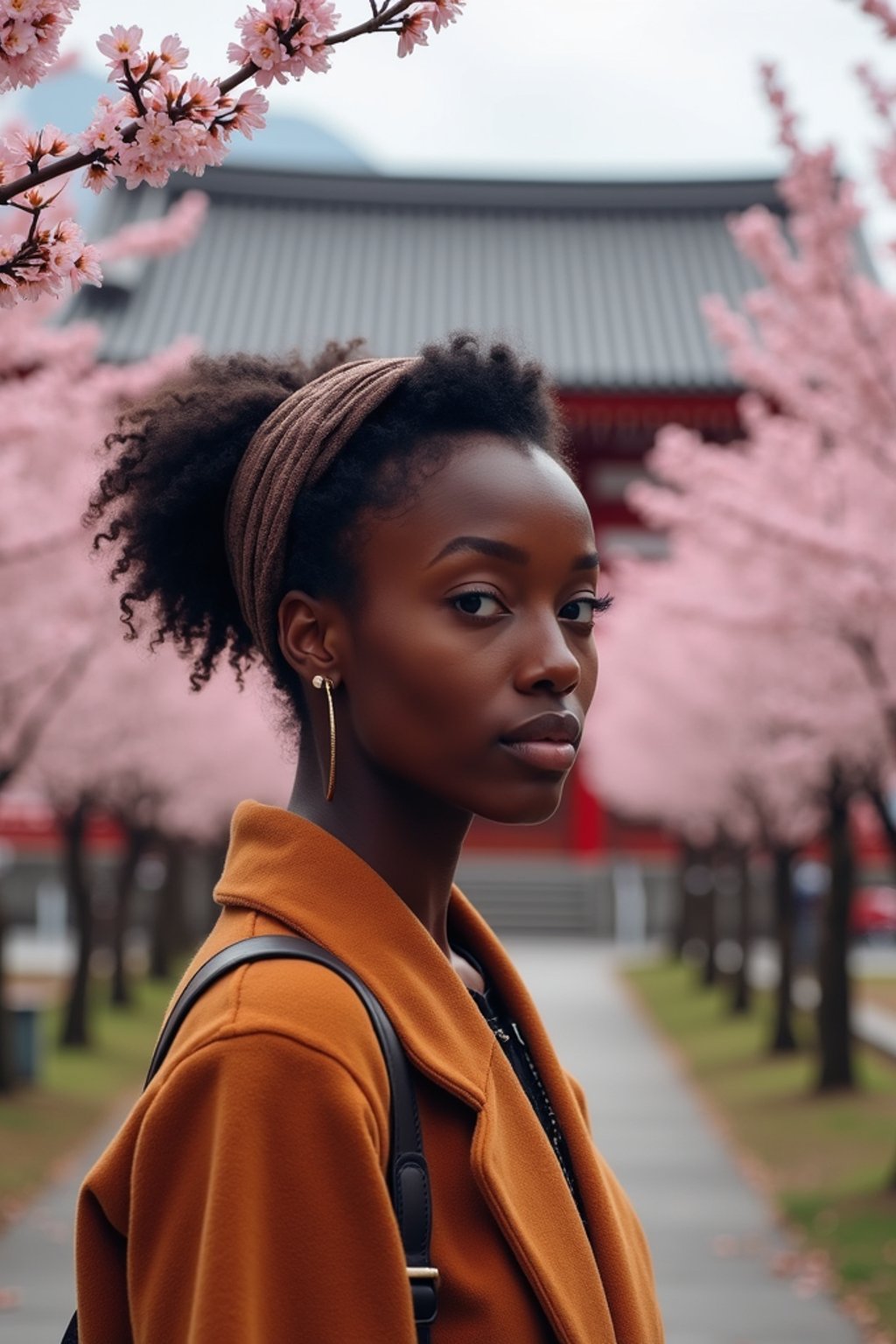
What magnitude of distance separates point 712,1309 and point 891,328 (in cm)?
418

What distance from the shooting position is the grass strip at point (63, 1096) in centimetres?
998

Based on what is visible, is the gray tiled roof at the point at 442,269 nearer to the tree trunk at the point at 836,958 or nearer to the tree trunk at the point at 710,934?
the tree trunk at the point at 710,934

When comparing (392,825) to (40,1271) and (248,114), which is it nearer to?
(248,114)

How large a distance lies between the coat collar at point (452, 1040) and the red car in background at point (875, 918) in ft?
88.6

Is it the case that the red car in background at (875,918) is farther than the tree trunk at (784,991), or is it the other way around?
the red car in background at (875,918)

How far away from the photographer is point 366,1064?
5.05ft

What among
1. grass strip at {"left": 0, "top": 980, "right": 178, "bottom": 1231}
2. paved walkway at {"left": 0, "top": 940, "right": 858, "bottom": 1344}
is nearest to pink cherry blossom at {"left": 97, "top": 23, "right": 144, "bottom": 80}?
paved walkway at {"left": 0, "top": 940, "right": 858, "bottom": 1344}

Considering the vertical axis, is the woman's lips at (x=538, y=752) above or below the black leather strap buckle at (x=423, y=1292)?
above

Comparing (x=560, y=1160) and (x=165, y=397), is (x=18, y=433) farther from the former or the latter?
(x=560, y=1160)

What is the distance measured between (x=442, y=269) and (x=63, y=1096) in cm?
2251

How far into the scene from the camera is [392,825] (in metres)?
1.86

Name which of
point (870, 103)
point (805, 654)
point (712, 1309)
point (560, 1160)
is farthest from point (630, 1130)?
point (560, 1160)

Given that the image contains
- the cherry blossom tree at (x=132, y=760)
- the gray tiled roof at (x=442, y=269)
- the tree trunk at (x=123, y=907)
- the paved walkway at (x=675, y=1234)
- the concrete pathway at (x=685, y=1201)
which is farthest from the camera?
the gray tiled roof at (x=442, y=269)

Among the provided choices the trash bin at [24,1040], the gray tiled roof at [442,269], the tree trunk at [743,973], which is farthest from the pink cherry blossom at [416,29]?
the gray tiled roof at [442,269]
